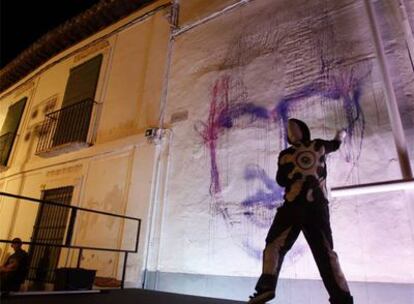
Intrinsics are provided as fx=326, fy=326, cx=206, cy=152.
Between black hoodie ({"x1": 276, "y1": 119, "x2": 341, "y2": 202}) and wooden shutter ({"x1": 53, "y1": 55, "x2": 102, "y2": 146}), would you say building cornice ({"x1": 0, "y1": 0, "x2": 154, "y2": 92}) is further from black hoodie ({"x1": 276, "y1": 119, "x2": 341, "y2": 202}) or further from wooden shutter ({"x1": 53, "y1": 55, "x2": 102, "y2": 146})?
black hoodie ({"x1": 276, "y1": 119, "x2": 341, "y2": 202})

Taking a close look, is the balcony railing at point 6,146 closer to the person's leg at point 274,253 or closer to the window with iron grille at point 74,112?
the window with iron grille at point 74,112

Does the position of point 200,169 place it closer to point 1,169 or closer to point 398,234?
point 398,234

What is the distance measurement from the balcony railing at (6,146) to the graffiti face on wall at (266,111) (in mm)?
6671

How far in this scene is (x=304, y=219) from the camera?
2.59 meters

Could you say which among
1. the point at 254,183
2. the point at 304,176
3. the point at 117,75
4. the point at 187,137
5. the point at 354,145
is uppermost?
the point at 117,75

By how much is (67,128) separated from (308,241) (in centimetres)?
618

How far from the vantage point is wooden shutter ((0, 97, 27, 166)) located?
9.05m

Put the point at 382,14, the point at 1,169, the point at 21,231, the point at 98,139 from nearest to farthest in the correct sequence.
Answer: the point at 382,14
the point at 98,139
the point at 21,231
the point at 1,169

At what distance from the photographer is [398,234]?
3.05m

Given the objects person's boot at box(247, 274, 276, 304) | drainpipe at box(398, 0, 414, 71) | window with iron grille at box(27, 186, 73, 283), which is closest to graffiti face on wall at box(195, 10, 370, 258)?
drainpipe at box(398, 0, 414, 71)

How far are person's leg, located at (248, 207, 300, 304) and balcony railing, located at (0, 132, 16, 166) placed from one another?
8721 mm

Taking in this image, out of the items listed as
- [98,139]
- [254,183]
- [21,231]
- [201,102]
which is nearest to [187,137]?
[201,102]

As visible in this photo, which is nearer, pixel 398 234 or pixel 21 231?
pixel 398 234

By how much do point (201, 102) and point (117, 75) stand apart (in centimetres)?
266
